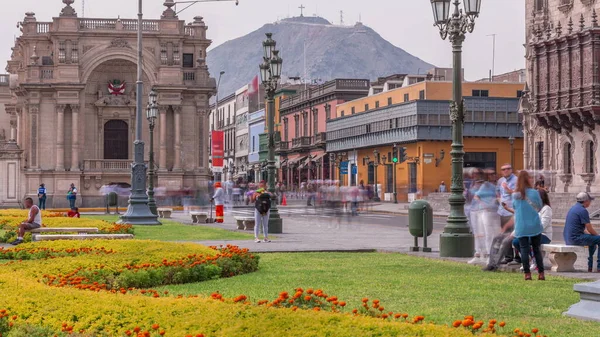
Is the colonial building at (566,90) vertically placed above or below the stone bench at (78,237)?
above

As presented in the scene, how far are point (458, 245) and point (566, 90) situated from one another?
30508 mm

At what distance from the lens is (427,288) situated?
583 inches

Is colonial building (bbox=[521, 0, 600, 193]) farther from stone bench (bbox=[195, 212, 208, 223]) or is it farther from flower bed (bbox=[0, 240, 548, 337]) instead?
flower bed (bbox=[0, 240, 548, 337])

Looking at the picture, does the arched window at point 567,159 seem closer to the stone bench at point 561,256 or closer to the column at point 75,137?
the column at point 75,137

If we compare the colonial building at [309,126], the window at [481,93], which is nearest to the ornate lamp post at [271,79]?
the window at [481,93]

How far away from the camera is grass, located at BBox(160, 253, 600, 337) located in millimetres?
11805

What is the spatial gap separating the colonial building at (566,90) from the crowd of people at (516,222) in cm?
2912

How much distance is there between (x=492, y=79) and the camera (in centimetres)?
9225

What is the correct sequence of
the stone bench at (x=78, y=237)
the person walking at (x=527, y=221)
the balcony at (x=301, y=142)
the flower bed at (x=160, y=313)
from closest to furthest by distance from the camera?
the flower bed at (x=160, y=313) → the person walking at (x=527, y=221) → the stone bench at (x=78, y=237) → the balcony at (x=301, y=142)

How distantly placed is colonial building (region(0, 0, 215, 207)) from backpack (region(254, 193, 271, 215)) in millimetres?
41859

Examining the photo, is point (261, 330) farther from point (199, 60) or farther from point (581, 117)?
point (199, 60)

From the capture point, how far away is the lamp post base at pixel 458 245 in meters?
21.3

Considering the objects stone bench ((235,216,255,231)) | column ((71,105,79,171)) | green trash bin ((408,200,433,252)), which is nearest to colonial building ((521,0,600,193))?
stone bench ((235,216,255,231))

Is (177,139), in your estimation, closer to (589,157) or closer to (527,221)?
(589,157)
